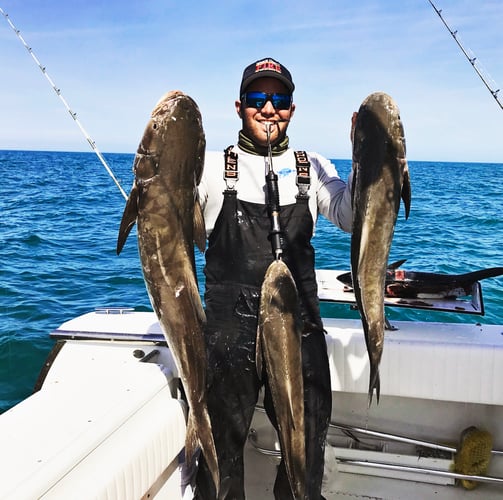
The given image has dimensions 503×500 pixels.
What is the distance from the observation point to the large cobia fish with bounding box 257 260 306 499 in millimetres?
2614

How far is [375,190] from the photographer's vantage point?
242cm

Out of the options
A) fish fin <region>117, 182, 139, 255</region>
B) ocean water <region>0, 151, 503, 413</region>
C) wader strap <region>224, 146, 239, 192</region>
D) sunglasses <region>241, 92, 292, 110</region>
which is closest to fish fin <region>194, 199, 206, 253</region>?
fish fin <region>117, 182, 139, 255</region>

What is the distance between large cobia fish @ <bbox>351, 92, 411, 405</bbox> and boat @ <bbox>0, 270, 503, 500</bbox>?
1.05 metres

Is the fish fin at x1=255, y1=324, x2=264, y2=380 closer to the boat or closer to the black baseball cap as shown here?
the boat

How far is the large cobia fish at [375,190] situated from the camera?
2.38 meters

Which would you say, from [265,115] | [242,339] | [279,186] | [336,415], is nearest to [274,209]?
[279,186]

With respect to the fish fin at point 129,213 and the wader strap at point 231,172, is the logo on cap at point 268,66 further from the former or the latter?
the fish fin at point 129,213

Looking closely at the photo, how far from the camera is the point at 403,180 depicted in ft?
7.92

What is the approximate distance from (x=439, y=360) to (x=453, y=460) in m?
0.85

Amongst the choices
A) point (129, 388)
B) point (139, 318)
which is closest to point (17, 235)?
point (139, 318)

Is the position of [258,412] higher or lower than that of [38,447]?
lower

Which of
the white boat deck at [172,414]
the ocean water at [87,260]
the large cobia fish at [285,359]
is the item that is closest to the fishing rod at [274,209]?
the large cobia fish at [285,359]

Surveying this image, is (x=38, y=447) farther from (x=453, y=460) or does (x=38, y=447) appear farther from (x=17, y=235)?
(x=17, y=235)

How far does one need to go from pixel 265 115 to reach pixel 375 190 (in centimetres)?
97
